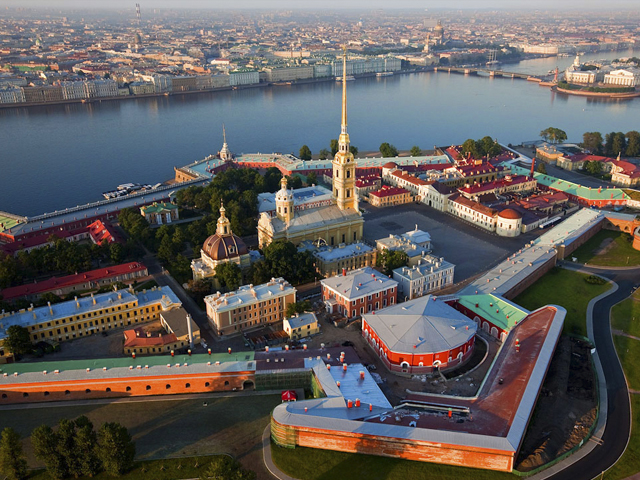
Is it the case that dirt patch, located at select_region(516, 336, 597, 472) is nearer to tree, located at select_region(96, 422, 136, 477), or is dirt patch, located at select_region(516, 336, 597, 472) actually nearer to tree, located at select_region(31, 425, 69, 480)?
tree, located at select_region(96, 422, 136, 477)

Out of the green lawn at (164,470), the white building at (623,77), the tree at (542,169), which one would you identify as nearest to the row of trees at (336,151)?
the tree at (542,169)

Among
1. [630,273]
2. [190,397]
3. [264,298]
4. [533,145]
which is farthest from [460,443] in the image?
[533,145]

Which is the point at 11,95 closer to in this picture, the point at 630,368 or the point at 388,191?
the point at 388,191

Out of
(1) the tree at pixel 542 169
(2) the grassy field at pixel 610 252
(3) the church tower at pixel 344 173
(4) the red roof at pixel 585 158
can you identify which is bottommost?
(2) the grassy field at pixel 610 252

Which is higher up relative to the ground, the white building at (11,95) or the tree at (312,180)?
the white building at (11,95)

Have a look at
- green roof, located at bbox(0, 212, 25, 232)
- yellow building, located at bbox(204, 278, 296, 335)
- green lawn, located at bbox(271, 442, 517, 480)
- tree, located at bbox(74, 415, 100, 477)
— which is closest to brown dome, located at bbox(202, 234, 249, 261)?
yellow building, located at bbox(204, 278, 296, 335)

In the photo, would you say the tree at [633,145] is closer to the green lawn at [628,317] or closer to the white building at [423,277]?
the green lawn at [628,317]

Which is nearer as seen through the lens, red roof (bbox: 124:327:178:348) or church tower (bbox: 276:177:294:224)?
red roof (bbox: 124:327:178:348)
